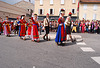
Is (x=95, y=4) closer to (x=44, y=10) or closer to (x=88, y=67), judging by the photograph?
(x=44, y=10)

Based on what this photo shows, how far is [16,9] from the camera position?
112 ft

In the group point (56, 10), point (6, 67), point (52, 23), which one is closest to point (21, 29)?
point (6, 67)

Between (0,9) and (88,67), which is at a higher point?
(0,9)

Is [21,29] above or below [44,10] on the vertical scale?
below

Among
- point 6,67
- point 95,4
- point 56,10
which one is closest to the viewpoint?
point 6,67

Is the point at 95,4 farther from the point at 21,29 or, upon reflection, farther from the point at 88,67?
the point at 88,67

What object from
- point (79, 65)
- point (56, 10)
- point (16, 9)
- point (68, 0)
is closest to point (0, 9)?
point (16, 9)

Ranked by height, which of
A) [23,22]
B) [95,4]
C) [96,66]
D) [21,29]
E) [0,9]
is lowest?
[96,66]

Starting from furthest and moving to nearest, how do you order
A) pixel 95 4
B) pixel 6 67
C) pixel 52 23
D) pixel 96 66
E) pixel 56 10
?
pixel 56 10
pixel 95 4
pixel 52 23
pixel 96 66
pixel 6 67

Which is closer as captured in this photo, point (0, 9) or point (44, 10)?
point (0, 9)

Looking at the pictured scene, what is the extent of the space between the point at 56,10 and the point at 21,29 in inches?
1039

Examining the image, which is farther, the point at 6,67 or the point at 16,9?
the point at 16,9

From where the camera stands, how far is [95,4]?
1207 inches

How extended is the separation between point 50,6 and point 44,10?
7.40ft
